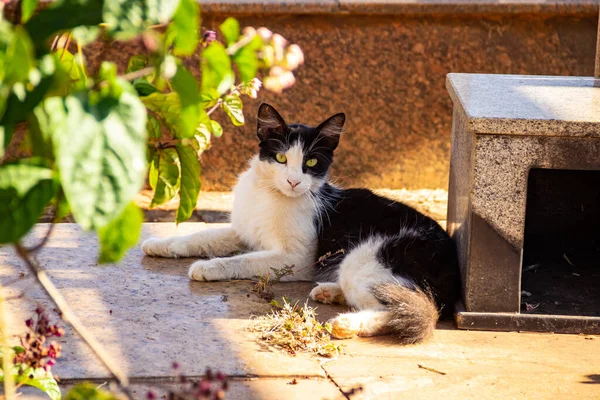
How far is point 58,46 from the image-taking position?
1.66 meters

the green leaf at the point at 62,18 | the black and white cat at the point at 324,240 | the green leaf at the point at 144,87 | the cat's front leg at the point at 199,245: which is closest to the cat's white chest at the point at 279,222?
the black and white cat at the point at 324,240

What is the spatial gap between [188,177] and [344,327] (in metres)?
A: 1.06

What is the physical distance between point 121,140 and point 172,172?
3.07ft

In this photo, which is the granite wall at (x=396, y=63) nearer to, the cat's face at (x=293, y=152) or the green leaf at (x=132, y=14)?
the cat's face at (x=293, y=152)

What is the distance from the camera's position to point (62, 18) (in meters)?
1.17

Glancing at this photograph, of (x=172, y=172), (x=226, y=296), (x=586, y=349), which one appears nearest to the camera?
(x=172, y=172)

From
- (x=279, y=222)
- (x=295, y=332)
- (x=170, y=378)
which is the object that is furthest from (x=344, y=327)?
(x=279, y=222)

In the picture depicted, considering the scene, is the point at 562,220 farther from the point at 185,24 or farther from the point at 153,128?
the point at 185,24

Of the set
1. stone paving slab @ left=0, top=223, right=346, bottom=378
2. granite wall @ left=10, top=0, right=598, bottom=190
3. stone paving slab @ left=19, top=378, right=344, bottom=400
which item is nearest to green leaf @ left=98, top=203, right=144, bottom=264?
stone paving slab @ left=19, top=378, right=344, bottom=400

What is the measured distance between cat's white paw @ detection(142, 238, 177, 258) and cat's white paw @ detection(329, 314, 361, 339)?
107 cm

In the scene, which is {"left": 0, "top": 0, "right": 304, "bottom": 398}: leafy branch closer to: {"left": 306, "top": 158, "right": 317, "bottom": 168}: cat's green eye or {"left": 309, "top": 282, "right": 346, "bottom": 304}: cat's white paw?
{"left": 309, "top": 282, "right": 346, "bottom": 304}: cat's white paw

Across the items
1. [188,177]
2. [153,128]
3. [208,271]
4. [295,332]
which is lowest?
[295,332]

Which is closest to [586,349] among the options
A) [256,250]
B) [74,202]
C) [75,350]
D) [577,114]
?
[577,114]

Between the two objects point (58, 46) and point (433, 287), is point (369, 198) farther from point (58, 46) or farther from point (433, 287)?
point (58, 46)
